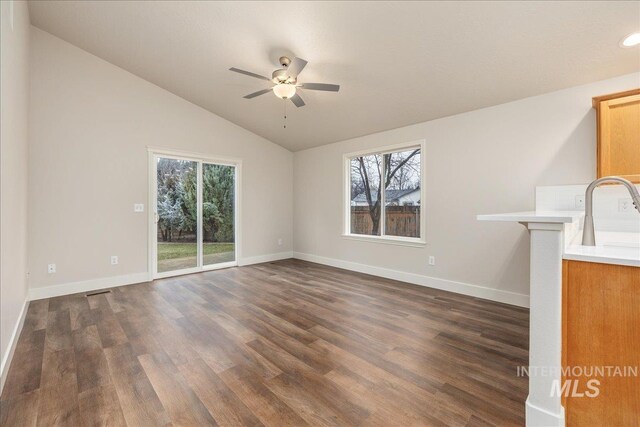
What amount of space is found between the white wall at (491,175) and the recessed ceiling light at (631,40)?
48cm

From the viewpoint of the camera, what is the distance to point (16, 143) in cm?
253

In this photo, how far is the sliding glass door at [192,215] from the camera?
455 centimetres

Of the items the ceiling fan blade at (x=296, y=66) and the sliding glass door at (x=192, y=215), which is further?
the sliding glass door at (x=192, y=215)

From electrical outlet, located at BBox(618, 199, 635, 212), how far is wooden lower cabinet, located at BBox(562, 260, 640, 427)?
6.14ft

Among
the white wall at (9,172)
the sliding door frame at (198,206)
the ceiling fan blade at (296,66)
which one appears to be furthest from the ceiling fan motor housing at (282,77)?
the sliding door frame at (198,206)

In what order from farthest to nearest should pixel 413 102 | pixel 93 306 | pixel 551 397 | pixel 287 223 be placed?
pixel 287 223 < pixel 413 102 < pixel 93 306 < pixel 551 397

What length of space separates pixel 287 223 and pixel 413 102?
374 cm

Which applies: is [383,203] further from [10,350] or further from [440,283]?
[10,350]

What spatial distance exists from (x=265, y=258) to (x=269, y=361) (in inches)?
151

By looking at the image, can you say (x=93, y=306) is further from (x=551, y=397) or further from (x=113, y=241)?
(x=551, y=397)

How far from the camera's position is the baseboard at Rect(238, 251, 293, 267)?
549 centimetres

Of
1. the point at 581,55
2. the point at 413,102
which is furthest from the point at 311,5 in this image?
the point at 581,55

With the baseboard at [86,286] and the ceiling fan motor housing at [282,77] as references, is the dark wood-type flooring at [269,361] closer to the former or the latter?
the baseboard at [86,286]

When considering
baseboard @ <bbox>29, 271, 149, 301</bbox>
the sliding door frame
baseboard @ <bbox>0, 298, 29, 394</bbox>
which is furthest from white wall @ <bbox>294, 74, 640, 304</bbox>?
baseboard @ <bbox>0, 298, 29, 394</bbox>
